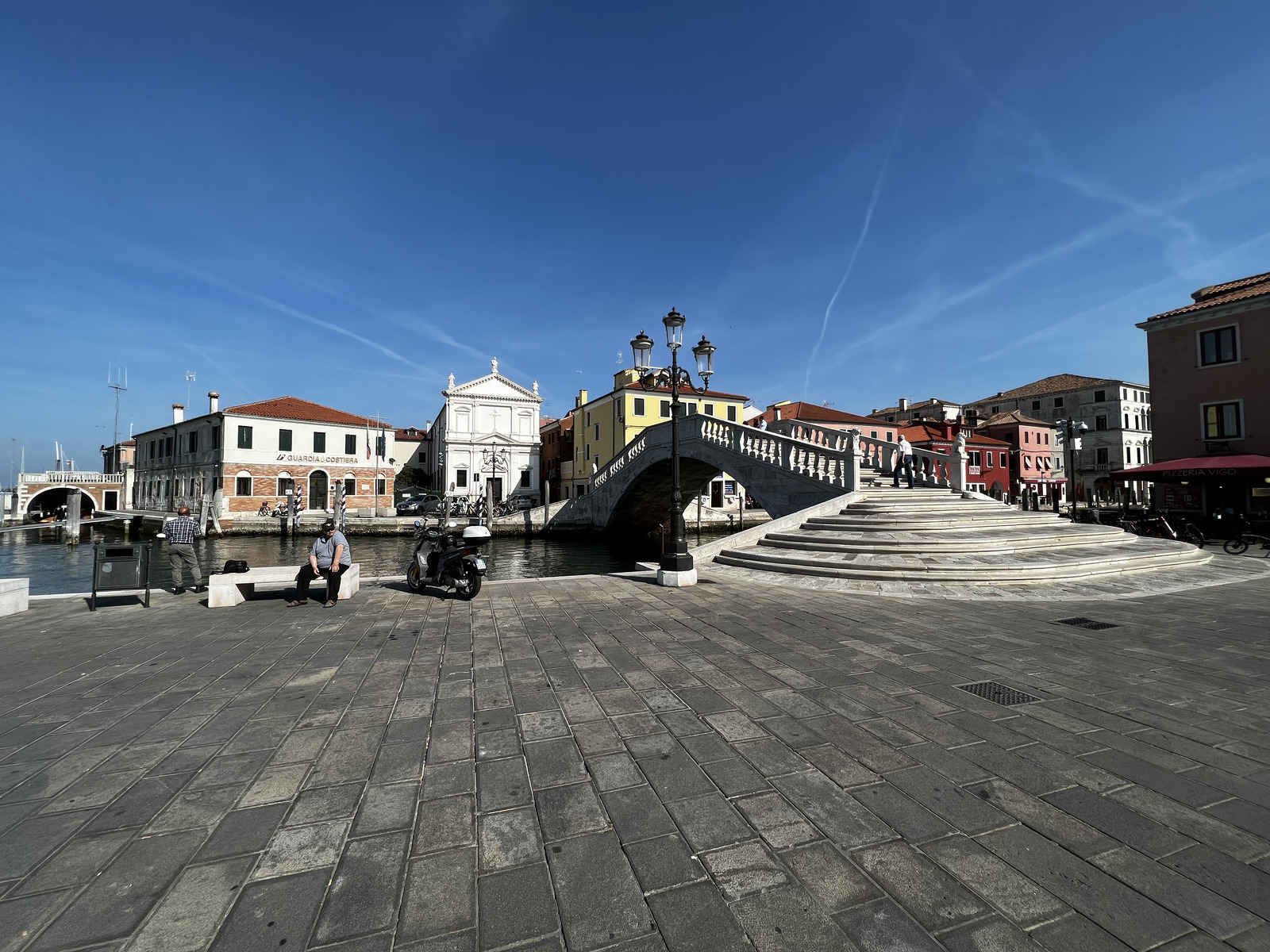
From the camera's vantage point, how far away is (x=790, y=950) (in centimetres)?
186

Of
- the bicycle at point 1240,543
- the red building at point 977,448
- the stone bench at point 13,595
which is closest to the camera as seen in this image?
the stone bench at point 13,595

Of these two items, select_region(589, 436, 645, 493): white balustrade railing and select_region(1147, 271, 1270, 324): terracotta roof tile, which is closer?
select_region(1147, 271, 1270, 324): terracotta roof tile

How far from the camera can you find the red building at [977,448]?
47438mm

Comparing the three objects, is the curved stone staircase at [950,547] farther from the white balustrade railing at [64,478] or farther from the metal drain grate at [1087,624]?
the white balustrade railing at [64,478]

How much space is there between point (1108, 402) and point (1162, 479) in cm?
3999

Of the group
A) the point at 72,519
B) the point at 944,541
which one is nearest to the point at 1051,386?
the point at 944,541

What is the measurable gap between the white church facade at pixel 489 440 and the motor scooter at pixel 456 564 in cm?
3644

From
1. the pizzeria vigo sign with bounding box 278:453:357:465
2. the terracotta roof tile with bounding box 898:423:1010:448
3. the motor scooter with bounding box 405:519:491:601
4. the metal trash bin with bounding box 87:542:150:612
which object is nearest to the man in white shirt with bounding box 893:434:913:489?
the motor scooter with bounding box 405:519:491:601

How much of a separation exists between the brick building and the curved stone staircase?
37790 millimetres

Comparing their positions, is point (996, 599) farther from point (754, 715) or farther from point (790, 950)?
point (790, 950)

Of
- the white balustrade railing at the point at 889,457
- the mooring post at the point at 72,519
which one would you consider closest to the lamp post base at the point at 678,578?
the white balustrade railing at the point at 889,457

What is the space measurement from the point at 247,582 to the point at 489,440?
131 feet

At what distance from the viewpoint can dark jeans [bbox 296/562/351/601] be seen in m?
7.91

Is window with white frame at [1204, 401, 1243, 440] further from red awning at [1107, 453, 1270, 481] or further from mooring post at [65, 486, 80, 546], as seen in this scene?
mooring post at [65, 486, 80, 546]
